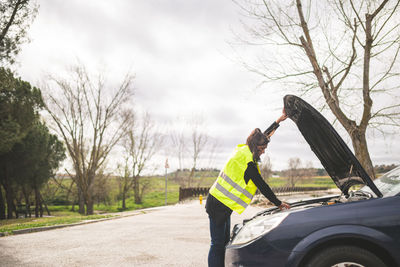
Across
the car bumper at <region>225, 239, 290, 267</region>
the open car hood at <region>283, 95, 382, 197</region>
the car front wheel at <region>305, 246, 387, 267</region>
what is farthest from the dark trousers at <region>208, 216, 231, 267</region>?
the open car hood at <region>283, 95, 382, 197</region>

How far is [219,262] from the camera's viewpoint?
9.86 ft

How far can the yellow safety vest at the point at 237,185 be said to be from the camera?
293 cm

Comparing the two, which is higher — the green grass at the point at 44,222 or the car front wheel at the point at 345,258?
the car front wheel at the point at 345,258

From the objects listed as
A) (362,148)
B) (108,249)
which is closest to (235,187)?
(108,249)

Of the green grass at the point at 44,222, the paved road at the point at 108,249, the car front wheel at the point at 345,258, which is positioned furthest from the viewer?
the green grass at the point at 44,222

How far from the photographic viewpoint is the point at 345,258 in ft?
7.04

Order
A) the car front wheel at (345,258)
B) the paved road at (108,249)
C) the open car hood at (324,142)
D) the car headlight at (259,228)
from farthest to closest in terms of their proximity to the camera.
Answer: the paved road at (108,249), the open car hood at (324,142), the car headlight at (259,228), the car front wheel at (345,258)

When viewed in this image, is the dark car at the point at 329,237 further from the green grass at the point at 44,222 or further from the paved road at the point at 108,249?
the green grass at the point at 44,222

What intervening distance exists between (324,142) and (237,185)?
3.67 feet

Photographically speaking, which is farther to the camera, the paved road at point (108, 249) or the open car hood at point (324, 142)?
the paved road at point (108, 249)

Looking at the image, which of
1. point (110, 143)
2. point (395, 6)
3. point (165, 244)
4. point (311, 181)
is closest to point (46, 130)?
point (110, 143)

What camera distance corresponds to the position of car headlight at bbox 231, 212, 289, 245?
7.85 ft


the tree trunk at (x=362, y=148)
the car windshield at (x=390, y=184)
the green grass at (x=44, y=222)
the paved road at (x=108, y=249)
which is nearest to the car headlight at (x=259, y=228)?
the car windshield at (x=390, y=184)

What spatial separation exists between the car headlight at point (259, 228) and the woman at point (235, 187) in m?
0.34
